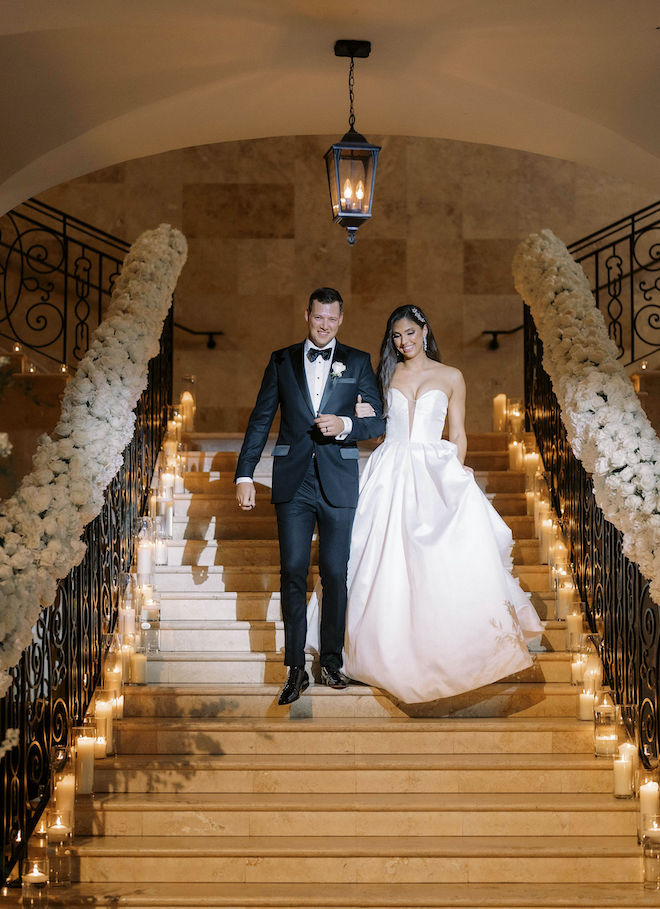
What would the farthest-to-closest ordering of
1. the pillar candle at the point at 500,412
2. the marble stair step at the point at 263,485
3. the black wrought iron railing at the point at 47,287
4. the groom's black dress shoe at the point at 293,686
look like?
1. the black wrought iron railing at the point at 47,287
2. the pillar candle at the point at 500,412
3. the marble stair step at the point at 263,485
4. the groom's black dress shoe at the point at 293,686

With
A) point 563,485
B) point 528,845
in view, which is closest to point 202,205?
point 563,485

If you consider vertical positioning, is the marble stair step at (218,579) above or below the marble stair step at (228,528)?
below

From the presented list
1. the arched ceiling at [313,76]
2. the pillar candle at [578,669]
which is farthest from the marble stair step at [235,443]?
the pillar candle at [578,669]

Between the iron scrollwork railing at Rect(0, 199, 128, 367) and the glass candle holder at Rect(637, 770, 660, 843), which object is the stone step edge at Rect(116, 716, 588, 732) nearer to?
the glass candle holder at Rect(637, 770, 660, 843)

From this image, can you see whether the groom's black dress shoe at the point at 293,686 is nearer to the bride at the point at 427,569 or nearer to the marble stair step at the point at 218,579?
the bride at the point at 427,569

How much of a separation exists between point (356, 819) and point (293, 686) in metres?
0.75

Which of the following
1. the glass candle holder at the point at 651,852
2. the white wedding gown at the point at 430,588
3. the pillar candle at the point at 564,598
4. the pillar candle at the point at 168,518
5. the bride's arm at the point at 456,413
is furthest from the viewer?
the pillar candle at the point at 168,518

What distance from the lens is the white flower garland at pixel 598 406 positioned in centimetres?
460

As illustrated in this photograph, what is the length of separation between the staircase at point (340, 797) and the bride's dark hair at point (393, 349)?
1.46 m

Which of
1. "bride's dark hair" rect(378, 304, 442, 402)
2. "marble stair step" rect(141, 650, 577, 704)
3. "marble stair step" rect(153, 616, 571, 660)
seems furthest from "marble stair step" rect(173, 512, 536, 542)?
"bride's dark hair" rect(378, 304, 442, 402)

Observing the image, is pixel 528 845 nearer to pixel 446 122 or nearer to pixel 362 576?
pixel 362 576

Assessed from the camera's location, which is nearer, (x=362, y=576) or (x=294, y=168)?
(x=362, y=576)

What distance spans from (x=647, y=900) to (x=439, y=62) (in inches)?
181

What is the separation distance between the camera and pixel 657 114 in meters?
6.64
